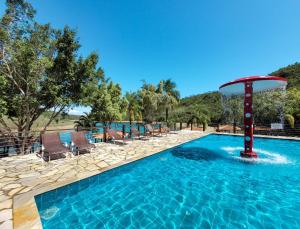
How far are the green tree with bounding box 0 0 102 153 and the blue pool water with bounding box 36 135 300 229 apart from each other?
558 centimetres

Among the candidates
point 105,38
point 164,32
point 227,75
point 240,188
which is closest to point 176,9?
point 164,32

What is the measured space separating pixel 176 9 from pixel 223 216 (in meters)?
13.2

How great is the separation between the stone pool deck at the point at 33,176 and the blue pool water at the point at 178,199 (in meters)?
0.30

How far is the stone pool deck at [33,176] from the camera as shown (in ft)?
9.38

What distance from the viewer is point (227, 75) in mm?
25328

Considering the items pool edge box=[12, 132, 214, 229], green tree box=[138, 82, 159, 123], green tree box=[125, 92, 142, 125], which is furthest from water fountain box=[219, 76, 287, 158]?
green tree box=[125, 92, 142, 125]

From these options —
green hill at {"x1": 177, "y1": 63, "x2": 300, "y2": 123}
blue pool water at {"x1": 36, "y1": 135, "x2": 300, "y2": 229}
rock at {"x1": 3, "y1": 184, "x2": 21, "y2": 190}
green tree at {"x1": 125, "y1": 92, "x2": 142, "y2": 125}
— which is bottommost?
blue pool water at {"x1": 36, "y1": 135, "x2": 300, "y2": 229}

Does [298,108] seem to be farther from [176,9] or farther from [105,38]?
[105,38]

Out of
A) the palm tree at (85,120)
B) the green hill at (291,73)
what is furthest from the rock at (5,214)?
the green hill at (291,73)

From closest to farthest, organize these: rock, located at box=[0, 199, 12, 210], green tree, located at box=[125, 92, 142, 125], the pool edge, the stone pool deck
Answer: the pool edge
the stone pool deck
rock, located at box=[0, 199, 12, 210]
green tree, located at box=[125, 92, 142, 125]

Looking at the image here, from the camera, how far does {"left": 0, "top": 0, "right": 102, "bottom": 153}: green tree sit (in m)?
7.82

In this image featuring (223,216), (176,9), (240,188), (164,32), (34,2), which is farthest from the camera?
(164,32)

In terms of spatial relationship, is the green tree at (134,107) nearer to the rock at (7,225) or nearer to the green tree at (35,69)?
the green tree at (35,69)

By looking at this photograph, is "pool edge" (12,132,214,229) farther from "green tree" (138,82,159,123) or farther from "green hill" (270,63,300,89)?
"green hill" (270,63,300,89)
